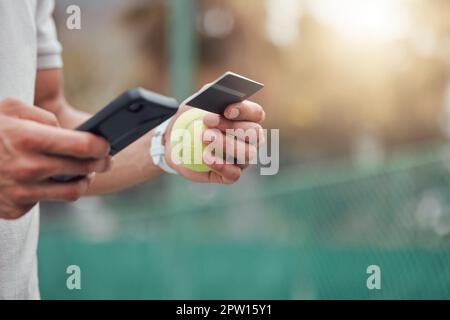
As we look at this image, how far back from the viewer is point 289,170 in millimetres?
16047

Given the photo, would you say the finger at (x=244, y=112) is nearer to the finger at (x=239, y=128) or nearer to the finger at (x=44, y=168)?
the finger at (x=239, y=128)

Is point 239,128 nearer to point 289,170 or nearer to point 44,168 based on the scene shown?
point 44,168

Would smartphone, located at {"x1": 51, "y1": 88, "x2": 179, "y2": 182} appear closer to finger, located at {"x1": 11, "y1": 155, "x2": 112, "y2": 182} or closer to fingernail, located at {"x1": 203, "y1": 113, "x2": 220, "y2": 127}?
finger, located at {"x1": 11, "y1": 155, "x2": 112, "y2": 182}

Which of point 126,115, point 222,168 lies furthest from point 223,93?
point 126,115

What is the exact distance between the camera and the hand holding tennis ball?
171cm

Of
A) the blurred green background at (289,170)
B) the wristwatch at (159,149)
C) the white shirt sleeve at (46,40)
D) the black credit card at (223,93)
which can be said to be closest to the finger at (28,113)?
the black credit card at (223,93)

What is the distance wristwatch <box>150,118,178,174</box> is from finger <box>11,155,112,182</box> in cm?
77

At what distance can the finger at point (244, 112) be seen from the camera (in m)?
1.68

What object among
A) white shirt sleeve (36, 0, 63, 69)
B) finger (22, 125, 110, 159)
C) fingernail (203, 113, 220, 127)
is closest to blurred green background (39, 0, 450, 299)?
white shirt sleeve (36, 0, 63, 69)

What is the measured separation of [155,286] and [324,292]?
6.11ft

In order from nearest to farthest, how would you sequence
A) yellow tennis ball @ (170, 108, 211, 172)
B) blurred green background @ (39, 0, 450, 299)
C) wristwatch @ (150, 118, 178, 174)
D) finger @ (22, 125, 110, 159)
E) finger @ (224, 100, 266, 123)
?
finger @ (22, 125, 110, 159)
finger @ (224, 100, 266, 123)
yellow tennis ball @ (170, 108, 211, 172)
wristwatch @ (150, 118, 178, 174)
blurred green background @ (39, 0, 450, 299)

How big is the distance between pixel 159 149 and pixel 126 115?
2.52 ft

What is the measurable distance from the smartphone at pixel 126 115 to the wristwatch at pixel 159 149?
707mm
